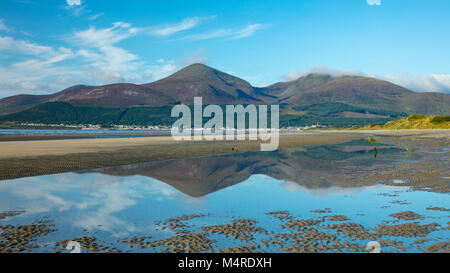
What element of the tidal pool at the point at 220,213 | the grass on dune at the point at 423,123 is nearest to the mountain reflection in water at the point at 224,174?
the tidal pool at the point at 220,213

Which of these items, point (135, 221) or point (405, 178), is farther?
point (405, 178)

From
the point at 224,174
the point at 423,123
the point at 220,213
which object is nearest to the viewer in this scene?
the point at 220,213

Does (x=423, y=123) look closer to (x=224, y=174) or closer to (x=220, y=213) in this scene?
(x=224, y=174)

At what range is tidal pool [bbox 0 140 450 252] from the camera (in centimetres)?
928

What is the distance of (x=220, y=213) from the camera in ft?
42.3

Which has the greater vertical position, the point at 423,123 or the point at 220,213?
the point at 423,123

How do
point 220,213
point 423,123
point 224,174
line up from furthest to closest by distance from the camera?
point 423,123
point 224,174
point 220,213

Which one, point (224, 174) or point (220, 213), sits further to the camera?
point (224, 174)

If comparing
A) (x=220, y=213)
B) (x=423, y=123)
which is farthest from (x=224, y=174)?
(x=423, y=123)
